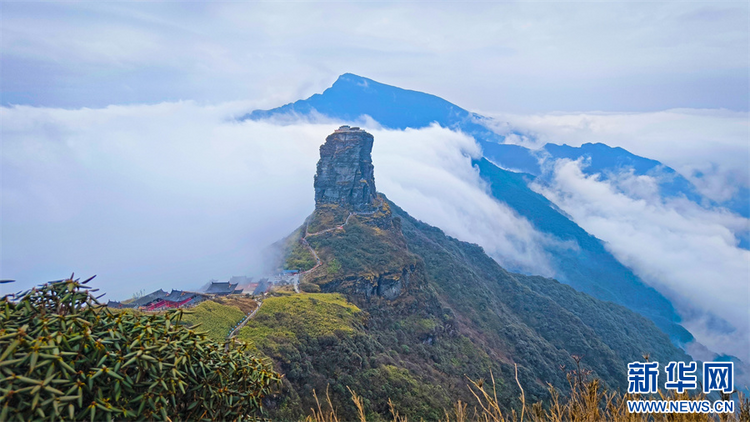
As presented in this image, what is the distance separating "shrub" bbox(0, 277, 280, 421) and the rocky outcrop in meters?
47.7

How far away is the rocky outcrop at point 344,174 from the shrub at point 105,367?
47.7 m

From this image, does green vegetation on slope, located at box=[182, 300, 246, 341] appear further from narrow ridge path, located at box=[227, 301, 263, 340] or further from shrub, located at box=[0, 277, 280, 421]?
shrub, located at box=[0, 277, 280, 421]

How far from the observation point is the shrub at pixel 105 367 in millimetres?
3820

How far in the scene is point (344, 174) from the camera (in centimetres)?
5353

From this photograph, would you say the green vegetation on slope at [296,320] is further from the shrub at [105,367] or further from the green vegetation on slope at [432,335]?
the shrub at [105,367]

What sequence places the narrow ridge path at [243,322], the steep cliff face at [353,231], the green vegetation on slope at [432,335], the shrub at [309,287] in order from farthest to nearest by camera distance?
the steep cliff face at [353,231] < the shrub at [309,287] < the green vegetation on slope at [432,335] < the narrow ridge path at [243,322]

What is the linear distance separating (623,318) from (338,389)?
7901 centimetres

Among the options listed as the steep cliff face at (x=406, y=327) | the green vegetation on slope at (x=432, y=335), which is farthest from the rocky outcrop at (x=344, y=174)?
the green vegetation on slope at (x=432, y=335)

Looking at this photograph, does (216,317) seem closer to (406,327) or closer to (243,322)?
(243,322)

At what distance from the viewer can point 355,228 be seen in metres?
48.6

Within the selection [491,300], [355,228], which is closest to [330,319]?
[355,228]

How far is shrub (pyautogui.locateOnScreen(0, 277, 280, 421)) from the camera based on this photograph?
382 centimetres

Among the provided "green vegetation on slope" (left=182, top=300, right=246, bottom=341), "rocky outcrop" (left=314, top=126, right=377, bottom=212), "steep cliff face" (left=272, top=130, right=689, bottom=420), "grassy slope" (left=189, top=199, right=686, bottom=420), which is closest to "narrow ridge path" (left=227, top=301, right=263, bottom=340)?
"green vegetation on slope" (left=182, top=300, right=246, bottom=341)

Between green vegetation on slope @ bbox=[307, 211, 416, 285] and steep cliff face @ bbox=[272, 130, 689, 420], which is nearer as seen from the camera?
steep cliff face @ bbox=[272, 130, 689, 420]
